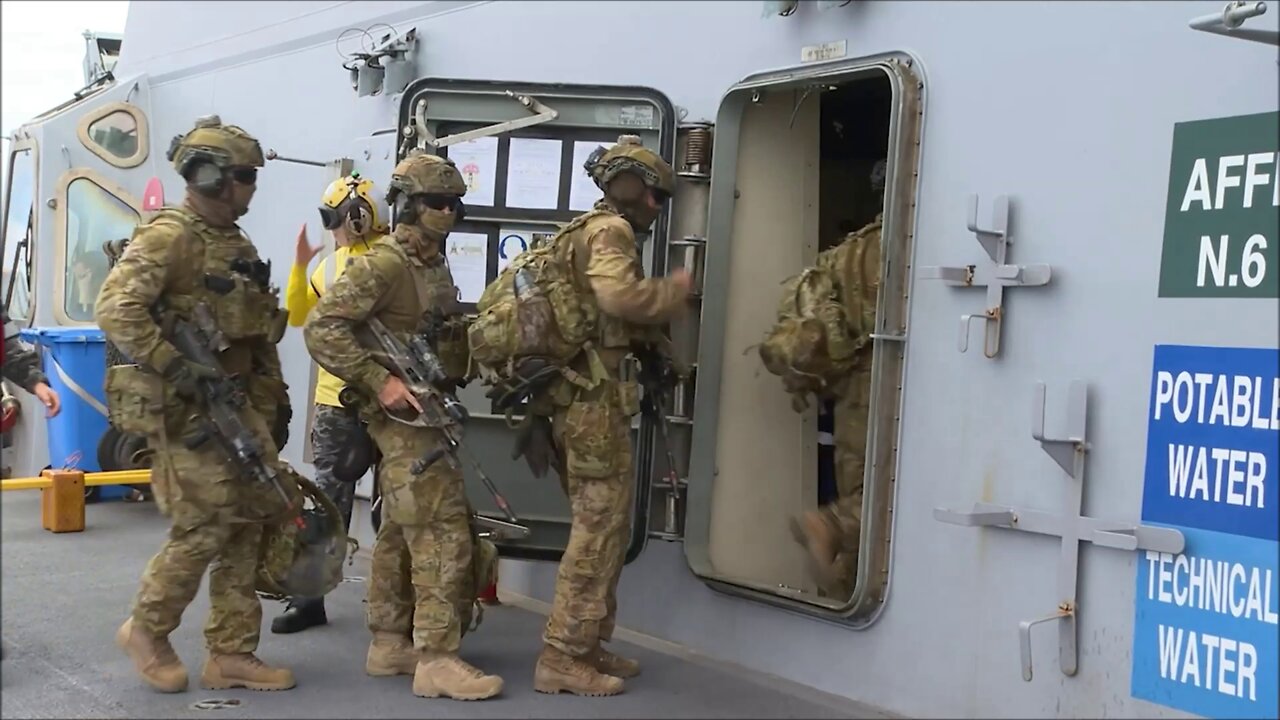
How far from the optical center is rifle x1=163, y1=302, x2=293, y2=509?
391cm

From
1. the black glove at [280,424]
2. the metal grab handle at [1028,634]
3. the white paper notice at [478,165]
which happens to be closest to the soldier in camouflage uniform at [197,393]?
the black glove at [280,424]

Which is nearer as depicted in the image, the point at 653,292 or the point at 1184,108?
the point at 1184,108

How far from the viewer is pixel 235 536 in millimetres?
4191

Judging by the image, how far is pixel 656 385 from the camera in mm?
4391

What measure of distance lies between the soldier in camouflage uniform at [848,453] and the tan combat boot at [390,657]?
1491 mm

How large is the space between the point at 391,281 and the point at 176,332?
690 millimetres

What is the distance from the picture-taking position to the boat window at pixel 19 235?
8.00 metres

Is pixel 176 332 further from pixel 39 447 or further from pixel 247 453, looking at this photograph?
pixel 39 447

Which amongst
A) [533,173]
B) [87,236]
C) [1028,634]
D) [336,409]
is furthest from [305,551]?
[87,236]

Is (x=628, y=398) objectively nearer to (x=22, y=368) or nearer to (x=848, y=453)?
(x=848, y=453)

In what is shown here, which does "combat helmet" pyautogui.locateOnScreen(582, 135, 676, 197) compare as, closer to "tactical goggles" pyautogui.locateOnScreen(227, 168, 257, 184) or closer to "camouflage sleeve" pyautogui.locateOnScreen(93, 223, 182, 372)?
"tactical goggles" pyautogui.locateOnScreen(227, 168, 257, 184)

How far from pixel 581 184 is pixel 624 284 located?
117 cm

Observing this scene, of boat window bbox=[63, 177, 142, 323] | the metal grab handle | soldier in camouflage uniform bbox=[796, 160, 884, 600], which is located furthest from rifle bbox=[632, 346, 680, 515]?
boat window bbox=[63, 177, 142, 323]

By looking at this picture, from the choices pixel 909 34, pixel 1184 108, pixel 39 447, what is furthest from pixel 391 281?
pixel 39 447
